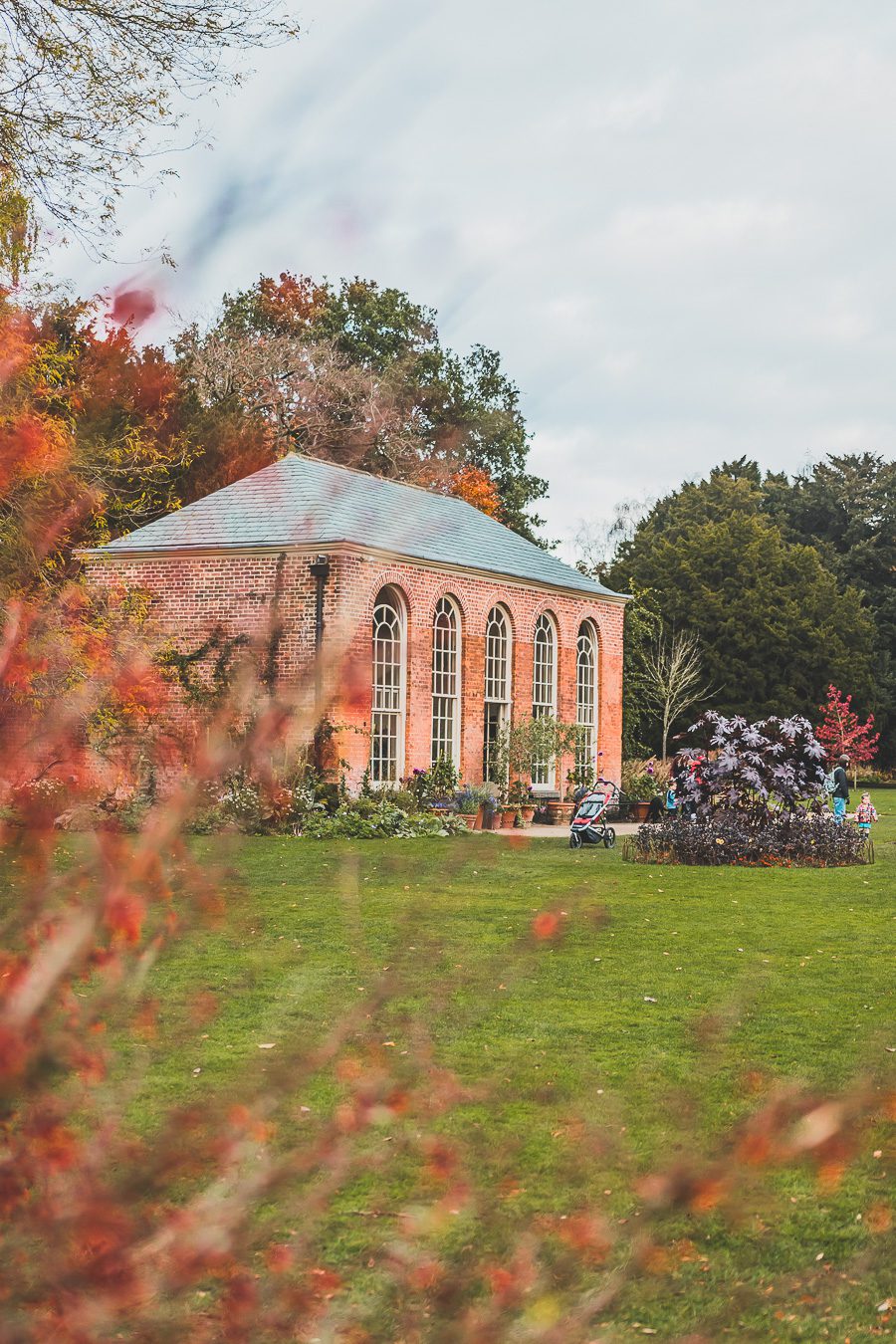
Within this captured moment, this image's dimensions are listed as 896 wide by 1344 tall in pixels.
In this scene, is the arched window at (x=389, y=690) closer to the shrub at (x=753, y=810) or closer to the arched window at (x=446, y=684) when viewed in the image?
the arched window at (x=446, y=684)

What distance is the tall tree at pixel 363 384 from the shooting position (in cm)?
178

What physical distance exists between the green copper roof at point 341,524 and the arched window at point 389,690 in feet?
3.92

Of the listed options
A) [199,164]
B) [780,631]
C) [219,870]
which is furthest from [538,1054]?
Answer: [780,631]

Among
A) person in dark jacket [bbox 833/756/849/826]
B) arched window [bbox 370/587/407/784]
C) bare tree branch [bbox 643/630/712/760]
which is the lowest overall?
person in dark jacket [bbox 833/756/849/826]

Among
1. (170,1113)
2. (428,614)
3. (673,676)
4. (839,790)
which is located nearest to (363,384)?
(170,1113)

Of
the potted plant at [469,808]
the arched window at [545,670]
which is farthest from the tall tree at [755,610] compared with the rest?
the potted plant at [469,808]

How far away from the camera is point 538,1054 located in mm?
6910

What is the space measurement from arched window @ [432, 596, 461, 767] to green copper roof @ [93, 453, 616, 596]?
1063mm

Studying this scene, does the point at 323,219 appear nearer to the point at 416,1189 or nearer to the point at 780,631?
the point at 416,1189

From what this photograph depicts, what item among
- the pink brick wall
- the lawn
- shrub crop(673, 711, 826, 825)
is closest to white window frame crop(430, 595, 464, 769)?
the pink brick wall

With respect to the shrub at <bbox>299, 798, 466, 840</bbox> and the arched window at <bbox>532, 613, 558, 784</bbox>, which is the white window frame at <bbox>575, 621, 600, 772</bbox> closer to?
the arched window at <bbox>532, 613, 558, 784</bbox>

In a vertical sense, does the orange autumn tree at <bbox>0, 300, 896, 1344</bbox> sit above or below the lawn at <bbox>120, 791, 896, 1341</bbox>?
above

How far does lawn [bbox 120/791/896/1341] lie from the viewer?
2.28 m

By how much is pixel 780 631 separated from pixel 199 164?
44.6 m
